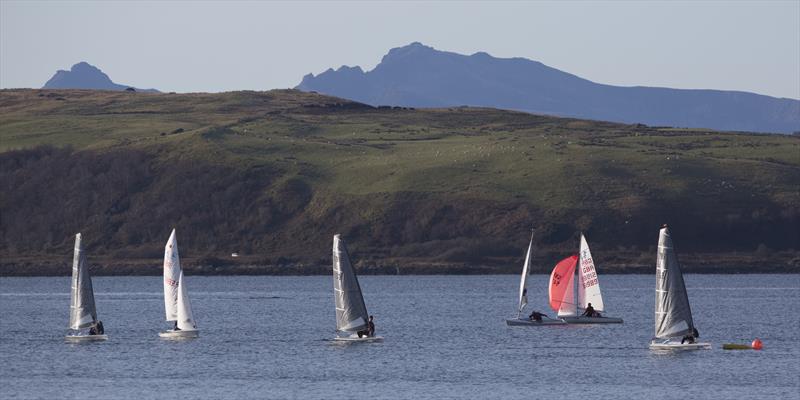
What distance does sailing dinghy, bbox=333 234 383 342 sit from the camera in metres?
87.4

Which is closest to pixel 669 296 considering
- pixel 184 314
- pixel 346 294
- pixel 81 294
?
pixel 346 294

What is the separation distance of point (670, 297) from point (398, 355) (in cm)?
1539

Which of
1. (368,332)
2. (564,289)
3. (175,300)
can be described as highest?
(564,289)

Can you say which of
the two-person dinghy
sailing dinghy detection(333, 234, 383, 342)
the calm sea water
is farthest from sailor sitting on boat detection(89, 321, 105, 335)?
the two-person dinghy

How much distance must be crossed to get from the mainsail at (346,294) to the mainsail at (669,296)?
16.7m

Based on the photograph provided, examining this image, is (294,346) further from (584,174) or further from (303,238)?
(584,174)

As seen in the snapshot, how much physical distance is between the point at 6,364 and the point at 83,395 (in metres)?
15.2

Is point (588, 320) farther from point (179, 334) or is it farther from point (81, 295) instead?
point (81, 295)

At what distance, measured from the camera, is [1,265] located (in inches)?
7549

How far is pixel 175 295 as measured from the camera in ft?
307

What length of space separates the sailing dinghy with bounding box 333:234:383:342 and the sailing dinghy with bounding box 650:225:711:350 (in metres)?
16.7

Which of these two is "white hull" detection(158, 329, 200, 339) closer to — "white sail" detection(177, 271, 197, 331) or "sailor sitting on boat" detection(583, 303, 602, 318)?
"white sail" detection(177, 271, 197, 331)

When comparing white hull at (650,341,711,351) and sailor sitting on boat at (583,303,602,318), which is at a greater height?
sailor sitting on boat at (583,303,602,318)

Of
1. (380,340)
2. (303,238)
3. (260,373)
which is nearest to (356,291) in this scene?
(380,340)
